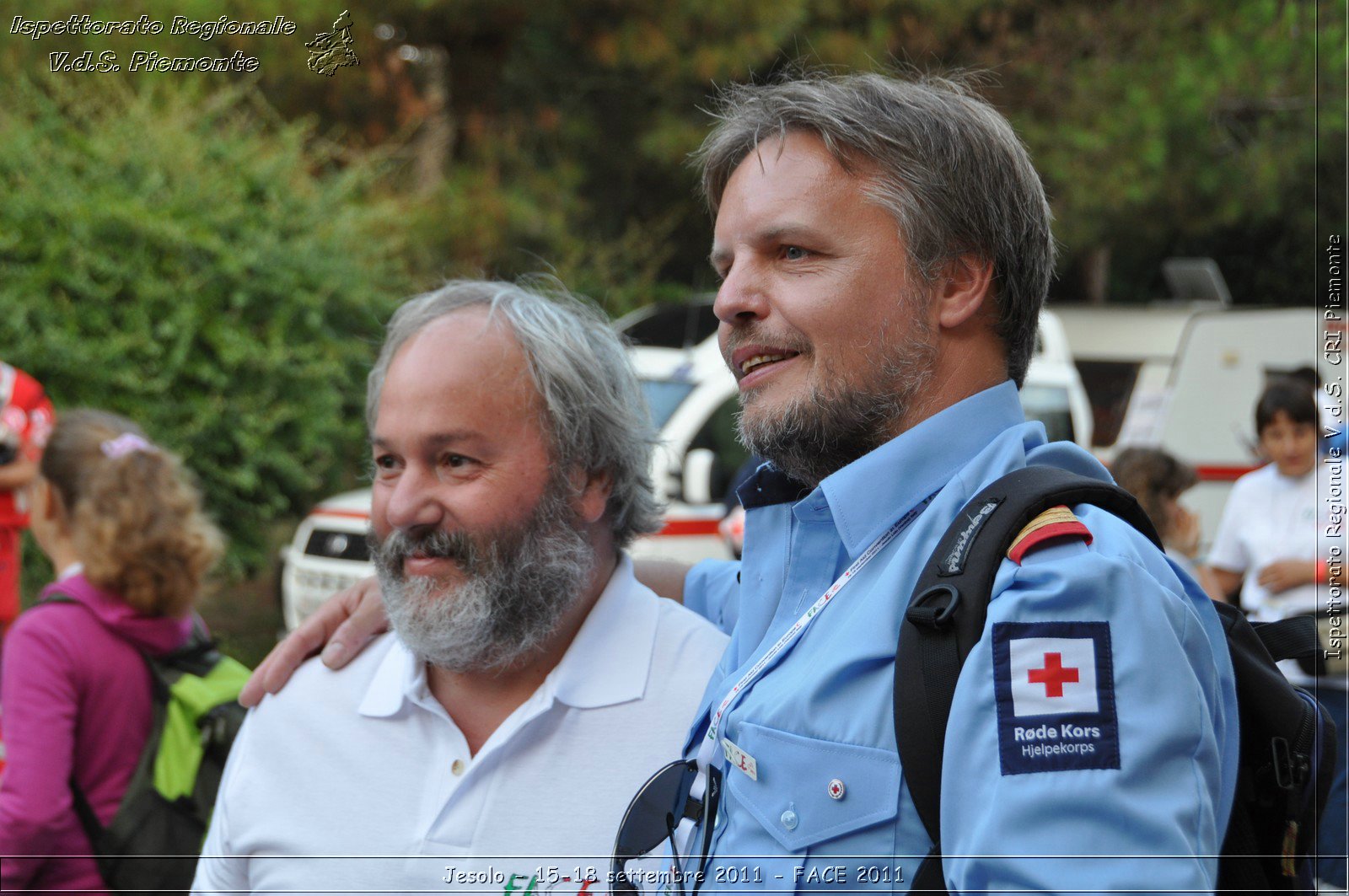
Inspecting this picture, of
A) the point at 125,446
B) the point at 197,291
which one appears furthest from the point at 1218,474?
the point at 125,446

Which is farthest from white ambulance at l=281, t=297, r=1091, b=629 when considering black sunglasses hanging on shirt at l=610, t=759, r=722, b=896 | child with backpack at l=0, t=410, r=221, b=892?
black sunglasses hanging on shirt at l=610, t=759, r=722, b=896

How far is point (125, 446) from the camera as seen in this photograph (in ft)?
11.3

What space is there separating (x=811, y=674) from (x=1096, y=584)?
14.7 inches

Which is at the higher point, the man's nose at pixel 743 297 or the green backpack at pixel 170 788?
the man's nose at pixel 743 297

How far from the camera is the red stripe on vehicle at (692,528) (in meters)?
7.32

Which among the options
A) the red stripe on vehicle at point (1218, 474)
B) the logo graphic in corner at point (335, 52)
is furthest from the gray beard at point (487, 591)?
the red stripe on vehicle at point (1218, 474)

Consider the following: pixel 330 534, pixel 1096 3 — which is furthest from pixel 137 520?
pixel 1096 3

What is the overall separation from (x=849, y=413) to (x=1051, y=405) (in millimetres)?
8105

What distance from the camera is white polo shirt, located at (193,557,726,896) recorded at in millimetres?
2127

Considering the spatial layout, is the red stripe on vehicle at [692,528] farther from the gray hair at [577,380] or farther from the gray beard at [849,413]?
the gray beard at [849,413]

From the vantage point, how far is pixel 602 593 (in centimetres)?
248

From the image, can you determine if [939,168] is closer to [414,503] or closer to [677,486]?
[414,503]

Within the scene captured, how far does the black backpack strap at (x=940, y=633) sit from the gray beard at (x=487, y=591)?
1038 millimetres

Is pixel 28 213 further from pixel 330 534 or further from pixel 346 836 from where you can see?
pixel 346 836
